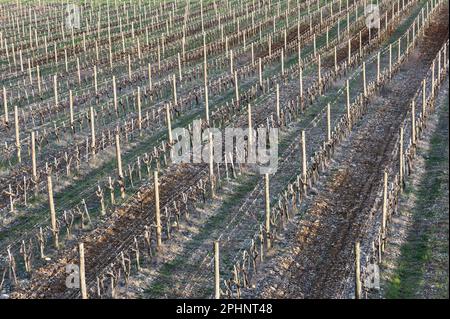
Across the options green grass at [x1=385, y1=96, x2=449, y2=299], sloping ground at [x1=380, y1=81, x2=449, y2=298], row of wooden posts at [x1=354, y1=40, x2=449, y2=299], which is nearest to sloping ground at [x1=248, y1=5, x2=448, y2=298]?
row of wooden posts at [x1=354, y1=40, x2=449, y2=299]

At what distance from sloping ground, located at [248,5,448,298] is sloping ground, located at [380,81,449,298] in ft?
3.09

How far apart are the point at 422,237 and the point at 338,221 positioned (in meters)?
2.37

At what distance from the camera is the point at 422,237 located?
69.6 feet

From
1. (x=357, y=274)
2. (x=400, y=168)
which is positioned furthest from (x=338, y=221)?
(x=357, y=274)

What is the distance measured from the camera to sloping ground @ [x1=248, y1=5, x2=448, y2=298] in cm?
1884

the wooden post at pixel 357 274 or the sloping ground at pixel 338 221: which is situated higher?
the wooden post at pixel 357 274

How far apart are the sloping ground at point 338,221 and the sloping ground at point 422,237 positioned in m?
0.94

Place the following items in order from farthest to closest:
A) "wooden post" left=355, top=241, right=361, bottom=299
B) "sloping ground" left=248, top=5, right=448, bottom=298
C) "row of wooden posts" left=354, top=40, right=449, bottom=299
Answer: "sloping ground" left=248, top=5, right=448, bottom=298
"row of wooden posts" left=354, top=40, right=449, bottom=299
"wooden post" left=355, top=241, right=361, bottom=299

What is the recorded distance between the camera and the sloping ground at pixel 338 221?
61.8 feet

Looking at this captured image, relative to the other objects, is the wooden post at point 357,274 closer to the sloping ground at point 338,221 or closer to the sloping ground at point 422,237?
the sloping ground at point 338,221

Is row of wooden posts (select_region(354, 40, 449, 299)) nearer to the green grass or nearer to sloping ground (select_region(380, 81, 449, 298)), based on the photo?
sloping ground (select_region(380, 81, 449, 298))

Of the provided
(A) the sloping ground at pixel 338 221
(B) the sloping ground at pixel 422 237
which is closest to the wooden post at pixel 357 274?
(A) the sloping ground at pixel 338 221

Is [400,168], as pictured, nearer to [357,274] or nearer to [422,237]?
[422,237]
